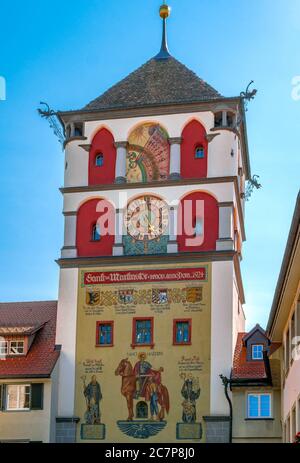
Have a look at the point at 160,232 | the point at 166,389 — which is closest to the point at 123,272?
the point at 160,232

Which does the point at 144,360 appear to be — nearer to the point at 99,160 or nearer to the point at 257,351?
the point at 257,351

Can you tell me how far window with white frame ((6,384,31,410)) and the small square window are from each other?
4662 mm

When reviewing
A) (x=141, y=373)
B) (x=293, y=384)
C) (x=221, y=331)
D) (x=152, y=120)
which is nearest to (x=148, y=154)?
(x=152, y=120)

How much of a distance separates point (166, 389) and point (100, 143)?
11312mm

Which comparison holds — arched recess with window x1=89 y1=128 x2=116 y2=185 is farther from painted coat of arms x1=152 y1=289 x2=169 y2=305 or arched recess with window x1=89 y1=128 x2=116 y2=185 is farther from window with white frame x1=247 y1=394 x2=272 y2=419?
window with white frame x1=247 y1=394 x2=272 y2=419

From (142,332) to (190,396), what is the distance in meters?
3.27

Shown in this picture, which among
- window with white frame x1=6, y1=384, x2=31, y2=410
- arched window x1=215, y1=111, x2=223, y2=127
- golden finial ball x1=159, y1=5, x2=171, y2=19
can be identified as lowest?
window with white frame x1=6, y1=384, x2=31, y2=410

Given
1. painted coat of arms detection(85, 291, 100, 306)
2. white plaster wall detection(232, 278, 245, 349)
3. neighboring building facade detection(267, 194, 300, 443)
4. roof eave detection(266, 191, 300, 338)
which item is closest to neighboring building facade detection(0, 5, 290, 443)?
painted coat of arms detection(85, 291, 100, 306)

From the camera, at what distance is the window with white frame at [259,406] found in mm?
36656

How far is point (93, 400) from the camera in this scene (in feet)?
125

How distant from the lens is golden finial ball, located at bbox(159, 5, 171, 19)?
4581cm

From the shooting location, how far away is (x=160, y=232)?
40.0m

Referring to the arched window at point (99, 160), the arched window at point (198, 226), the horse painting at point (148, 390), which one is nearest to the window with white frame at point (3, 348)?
the horse painting at point (148, 390)
